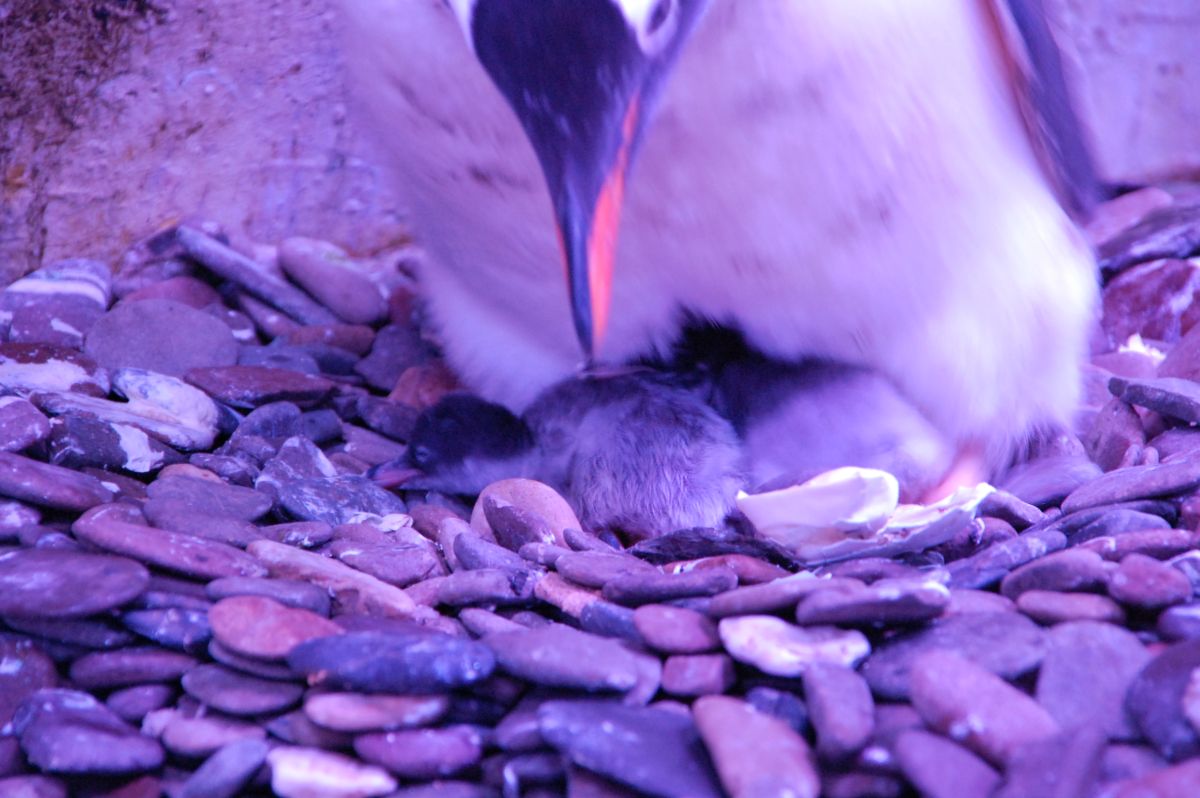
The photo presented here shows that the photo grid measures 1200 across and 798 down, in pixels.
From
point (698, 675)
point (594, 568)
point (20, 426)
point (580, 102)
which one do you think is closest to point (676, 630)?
point (698, 675)

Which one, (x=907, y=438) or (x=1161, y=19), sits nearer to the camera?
(x=907, y=438)

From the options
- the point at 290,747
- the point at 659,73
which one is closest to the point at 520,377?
the point at 659,73

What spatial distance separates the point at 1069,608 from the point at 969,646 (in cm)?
7

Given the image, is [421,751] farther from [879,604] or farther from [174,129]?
[174,129]

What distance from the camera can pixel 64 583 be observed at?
2.40ft

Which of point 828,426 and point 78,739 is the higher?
point 78,739

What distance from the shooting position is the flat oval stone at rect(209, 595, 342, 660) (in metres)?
0.69

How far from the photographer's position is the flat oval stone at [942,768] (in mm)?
543

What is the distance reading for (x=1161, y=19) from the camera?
6.58ft

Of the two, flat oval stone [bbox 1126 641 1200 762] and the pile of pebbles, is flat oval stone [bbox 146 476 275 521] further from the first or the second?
flat oval stone [bbox 1126 641 1200 762]

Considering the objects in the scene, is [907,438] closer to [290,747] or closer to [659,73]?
[659,73]

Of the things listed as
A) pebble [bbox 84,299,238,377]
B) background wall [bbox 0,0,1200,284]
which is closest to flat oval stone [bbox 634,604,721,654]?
pebble [bbox 84,299,238,377]

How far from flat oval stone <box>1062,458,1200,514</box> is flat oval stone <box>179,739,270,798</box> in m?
0.63

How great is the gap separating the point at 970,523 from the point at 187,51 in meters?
1.24
